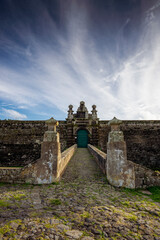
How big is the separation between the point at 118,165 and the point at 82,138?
11.7m

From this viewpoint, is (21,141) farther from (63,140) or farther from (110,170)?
(110,170)

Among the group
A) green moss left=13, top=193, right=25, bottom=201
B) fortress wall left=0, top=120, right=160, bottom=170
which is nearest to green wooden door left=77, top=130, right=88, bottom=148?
fortress wall left=0, top=120, right=160, bottom=170

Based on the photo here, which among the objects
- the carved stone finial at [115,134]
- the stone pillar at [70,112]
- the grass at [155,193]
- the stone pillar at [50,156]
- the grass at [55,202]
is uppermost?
the stone pillar at [70,112]

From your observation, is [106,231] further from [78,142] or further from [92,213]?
[78,142]

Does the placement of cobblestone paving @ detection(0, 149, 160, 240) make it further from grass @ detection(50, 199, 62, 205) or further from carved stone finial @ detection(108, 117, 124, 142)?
carved stone finial @ detection(108, 117, 124, 142)

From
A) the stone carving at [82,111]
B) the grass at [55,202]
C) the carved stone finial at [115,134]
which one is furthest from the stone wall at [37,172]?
the stone carving at [82,111]

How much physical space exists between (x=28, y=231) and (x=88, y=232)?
0.97 meters

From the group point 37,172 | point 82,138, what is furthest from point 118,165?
point 82,138

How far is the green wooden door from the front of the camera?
15.8 m

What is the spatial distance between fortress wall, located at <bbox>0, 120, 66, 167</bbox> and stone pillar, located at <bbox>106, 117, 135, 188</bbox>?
445 inches

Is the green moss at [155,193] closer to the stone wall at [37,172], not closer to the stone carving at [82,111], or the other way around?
the stone wall at [37,172]

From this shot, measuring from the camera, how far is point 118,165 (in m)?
4.12

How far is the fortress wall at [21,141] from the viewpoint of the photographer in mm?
13969

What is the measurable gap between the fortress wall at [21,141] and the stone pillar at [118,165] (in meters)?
11.3
